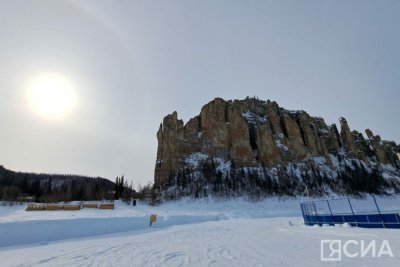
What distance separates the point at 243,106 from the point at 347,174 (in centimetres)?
3432

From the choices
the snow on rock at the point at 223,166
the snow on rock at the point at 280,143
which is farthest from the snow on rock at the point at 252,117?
the snow on rock at the point at 223,166

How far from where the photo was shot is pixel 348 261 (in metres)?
5.49

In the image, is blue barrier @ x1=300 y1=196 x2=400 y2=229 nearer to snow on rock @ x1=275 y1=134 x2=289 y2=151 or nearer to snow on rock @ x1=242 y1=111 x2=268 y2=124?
snow on rock @ x1=275 y1=134 x2=289 y2=151

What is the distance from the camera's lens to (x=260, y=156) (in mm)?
67312

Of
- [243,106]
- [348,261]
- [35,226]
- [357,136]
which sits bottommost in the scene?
[348,261]

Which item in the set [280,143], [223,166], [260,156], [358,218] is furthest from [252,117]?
[358,218]

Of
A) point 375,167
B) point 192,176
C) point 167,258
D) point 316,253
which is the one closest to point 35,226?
point 167,258

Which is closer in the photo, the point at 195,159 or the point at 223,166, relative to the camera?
the point at 223,166

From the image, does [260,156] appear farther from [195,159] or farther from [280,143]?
[195,159]

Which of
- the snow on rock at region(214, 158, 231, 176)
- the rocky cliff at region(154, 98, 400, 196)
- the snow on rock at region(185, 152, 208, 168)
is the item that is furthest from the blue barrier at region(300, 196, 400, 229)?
the snow on rock at region(185, 152, 208, 168)

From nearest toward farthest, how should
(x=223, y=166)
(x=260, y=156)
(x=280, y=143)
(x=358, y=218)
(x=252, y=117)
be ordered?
(x=358, y=218), (x=223, y=166), (x=260, y=156), (x=280, y=143), (x=252, y=117)

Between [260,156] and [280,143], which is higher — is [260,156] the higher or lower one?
the lower one

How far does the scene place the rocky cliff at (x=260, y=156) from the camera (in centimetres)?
5925

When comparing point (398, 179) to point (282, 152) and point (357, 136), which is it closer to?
point (357, 136)
